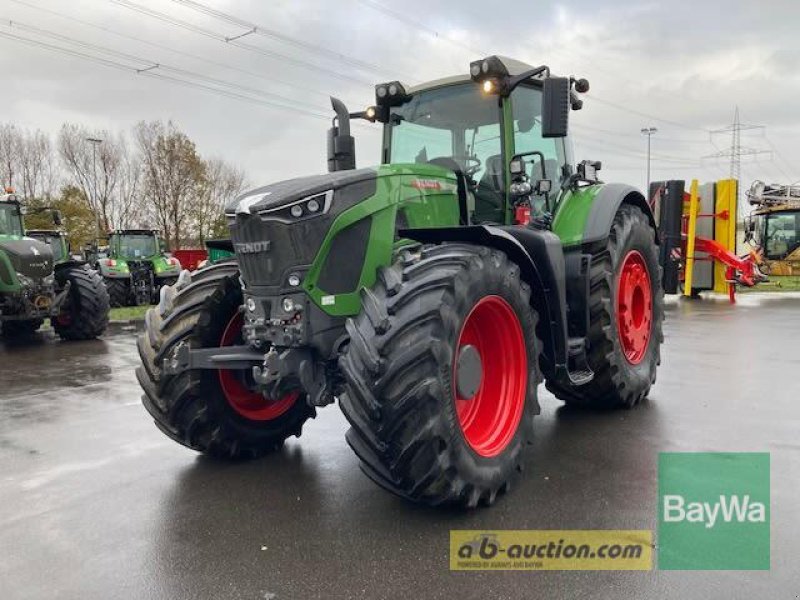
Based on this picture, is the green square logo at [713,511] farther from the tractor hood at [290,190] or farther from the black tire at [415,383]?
the tractor hood at [290,190]

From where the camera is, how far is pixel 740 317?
1232 centimetres

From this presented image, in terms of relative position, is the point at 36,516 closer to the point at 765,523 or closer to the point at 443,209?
the point at 443,209

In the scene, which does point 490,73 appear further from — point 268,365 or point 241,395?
point 241,395

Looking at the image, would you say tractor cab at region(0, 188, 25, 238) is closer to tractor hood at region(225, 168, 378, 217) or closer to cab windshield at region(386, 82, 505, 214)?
cab windshield at region(386, 82, 505, 214)

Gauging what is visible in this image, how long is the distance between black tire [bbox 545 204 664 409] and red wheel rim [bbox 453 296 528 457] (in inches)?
52.1

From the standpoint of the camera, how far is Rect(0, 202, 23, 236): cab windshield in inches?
445

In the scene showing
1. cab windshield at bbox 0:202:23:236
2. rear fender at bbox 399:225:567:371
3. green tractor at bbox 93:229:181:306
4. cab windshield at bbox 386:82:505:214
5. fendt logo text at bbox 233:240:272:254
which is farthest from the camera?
green tractor at bbox 93:229:181:306

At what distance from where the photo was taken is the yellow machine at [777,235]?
2152 centimetres

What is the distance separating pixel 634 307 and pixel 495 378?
2.64m

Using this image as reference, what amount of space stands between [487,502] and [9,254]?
9.79m

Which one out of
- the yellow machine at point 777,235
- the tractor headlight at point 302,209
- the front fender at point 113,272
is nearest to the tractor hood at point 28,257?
the front fender at point 113,272

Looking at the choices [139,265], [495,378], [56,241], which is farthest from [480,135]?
[139,265]

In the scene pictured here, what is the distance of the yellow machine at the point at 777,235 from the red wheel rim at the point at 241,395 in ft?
70.1

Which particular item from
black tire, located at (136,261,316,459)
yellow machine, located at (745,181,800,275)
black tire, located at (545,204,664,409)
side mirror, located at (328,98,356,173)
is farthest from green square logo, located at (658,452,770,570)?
yellow machine, located at (745,181,800,275)
